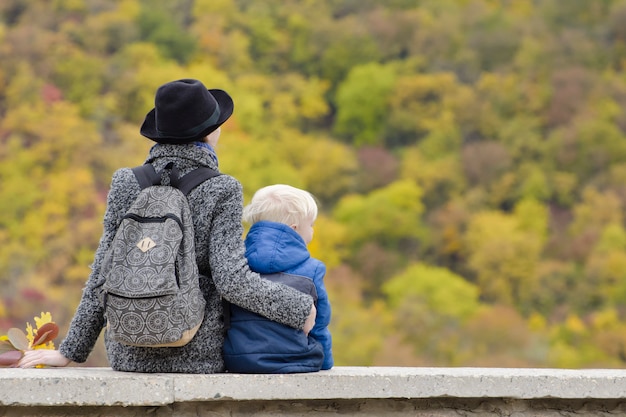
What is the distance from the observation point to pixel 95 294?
9.33 feet

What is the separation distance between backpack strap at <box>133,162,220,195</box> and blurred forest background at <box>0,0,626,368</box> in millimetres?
41018

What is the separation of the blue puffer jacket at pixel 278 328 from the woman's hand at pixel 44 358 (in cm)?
51

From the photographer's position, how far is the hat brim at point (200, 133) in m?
2.92

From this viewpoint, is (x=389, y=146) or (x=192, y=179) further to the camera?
(x=389, y=146)

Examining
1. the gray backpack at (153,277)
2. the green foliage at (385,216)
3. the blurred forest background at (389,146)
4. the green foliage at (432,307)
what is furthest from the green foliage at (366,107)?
the gray backpack at (153,277)

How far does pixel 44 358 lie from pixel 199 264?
1.83 feet

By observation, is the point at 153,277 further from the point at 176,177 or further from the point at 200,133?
the point at 200,133

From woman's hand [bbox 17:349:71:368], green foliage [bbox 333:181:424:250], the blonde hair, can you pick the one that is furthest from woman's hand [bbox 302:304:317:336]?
green foliage [bbox 333:181:424:250]

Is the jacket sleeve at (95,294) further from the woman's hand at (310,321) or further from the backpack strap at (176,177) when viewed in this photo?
the woman's hand at (310,321)

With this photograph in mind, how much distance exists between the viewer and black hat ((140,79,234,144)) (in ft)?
9.39

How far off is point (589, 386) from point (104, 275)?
1522mm

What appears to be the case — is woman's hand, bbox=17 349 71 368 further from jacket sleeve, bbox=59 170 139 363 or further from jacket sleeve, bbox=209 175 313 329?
jacket sleeve, bbox=209 175 313 329

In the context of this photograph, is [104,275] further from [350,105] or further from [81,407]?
[350,105]

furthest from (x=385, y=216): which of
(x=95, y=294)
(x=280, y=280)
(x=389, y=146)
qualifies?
(x=95, y=294)
